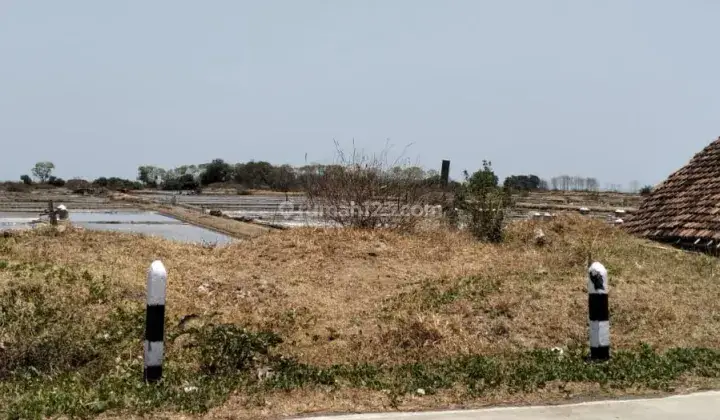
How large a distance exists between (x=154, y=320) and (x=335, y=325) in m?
3.22

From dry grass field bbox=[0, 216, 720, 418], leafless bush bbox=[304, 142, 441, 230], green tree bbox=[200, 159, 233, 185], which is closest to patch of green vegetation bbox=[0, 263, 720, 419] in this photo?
dry grass field bbox=[0, 216, 720, 418]

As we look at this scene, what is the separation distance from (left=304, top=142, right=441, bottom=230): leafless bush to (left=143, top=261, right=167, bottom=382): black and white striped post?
32.1 feet

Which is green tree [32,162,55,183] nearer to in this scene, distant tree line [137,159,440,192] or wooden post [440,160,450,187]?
distant tree line [137,159,440,192]

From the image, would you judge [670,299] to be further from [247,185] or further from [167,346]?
[247,185]

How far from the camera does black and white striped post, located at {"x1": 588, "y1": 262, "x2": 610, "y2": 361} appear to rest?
6.52m

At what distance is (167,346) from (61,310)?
167 cm

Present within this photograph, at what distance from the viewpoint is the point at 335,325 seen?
8.60 meters

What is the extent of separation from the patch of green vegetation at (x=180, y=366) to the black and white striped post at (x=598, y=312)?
0.56ft

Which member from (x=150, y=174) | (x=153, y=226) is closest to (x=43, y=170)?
(x=150, y=174)

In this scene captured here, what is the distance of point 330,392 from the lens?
563 cm

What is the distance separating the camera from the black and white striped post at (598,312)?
652cm

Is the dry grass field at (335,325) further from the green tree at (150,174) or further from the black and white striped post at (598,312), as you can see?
the green tree at (150,174)

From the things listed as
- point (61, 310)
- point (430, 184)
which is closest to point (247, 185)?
point (430, 184)

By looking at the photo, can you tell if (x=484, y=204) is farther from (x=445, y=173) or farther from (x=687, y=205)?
(x=687, y=205)
